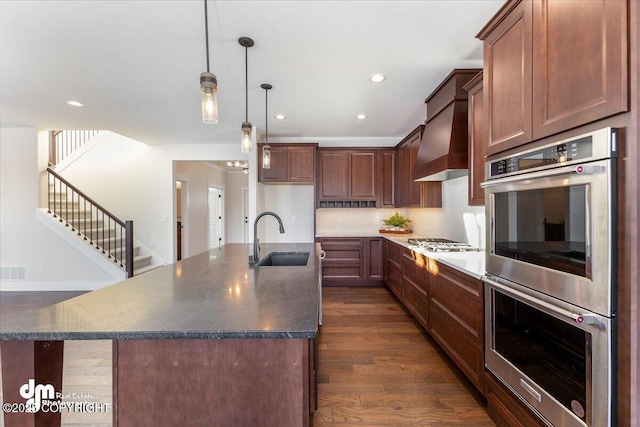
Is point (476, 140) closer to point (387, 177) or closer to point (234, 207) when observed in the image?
point (387, 177)

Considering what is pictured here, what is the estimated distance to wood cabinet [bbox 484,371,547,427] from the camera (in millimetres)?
1342

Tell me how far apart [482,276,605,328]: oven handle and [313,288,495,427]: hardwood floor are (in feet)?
2.86

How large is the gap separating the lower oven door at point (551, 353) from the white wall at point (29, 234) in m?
5.23

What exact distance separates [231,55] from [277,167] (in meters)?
2.34

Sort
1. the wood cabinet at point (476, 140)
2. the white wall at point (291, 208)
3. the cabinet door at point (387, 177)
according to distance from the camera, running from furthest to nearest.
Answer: the white wall at point (291, 208) → the cabinet door at point (387, 177) → the wood cabinet at point (476, 140)

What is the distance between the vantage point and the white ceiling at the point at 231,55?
70.7 inches

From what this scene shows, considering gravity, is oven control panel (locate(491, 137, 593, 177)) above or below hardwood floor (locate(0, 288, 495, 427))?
above

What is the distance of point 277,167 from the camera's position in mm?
4566

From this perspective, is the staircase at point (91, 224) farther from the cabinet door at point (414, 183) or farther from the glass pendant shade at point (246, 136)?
the cabinet door at point (414, 183)

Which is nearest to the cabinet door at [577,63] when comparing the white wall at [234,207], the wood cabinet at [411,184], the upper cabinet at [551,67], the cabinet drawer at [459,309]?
the upper cabinet at [551,67]

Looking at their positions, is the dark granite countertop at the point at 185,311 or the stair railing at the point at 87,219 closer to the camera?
the dark granite countertop at the point at 185,311

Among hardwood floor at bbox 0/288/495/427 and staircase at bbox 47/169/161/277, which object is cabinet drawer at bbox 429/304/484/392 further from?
staircase at bbox 47/169/161/277

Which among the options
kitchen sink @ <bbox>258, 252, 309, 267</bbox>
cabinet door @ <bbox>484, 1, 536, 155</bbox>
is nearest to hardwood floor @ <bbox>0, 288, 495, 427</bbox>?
kitchen sink @ <bbox>258, 252, 309, 267</bbox>

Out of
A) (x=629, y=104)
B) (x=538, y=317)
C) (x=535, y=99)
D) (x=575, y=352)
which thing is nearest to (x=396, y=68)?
(x=535, y=99)
